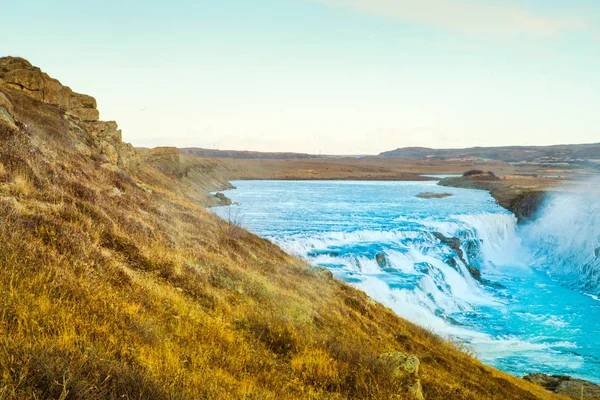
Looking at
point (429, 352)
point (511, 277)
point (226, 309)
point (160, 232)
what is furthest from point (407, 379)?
point (511, 277)

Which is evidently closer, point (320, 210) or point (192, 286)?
point (192, 286)

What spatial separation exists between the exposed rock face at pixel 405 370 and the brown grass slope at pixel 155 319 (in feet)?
0.97

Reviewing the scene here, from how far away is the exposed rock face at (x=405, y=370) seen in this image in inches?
257

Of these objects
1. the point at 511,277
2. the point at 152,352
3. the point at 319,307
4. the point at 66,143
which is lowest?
the point at 511,277

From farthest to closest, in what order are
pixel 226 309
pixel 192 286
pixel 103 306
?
1. pixel 192 286
2. pixel 226 309
3. pixel 103 306

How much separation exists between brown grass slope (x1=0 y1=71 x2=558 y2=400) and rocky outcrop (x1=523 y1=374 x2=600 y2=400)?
4.75 ft

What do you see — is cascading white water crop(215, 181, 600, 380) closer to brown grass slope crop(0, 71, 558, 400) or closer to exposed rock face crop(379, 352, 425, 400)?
brown grass slope crop(0, 71, 558, 400)

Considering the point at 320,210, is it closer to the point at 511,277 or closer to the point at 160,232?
the point at 511,277

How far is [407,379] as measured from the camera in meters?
6.68

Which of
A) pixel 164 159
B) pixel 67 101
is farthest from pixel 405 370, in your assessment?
pixel 164 159

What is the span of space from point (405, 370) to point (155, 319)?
4219mm

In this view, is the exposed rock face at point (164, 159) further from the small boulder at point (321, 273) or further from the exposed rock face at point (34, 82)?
the small boulder at point (321, 273)

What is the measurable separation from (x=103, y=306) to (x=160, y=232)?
237 inches

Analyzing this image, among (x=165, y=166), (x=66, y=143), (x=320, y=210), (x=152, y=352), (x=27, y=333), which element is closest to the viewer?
(x=27, y=333)
